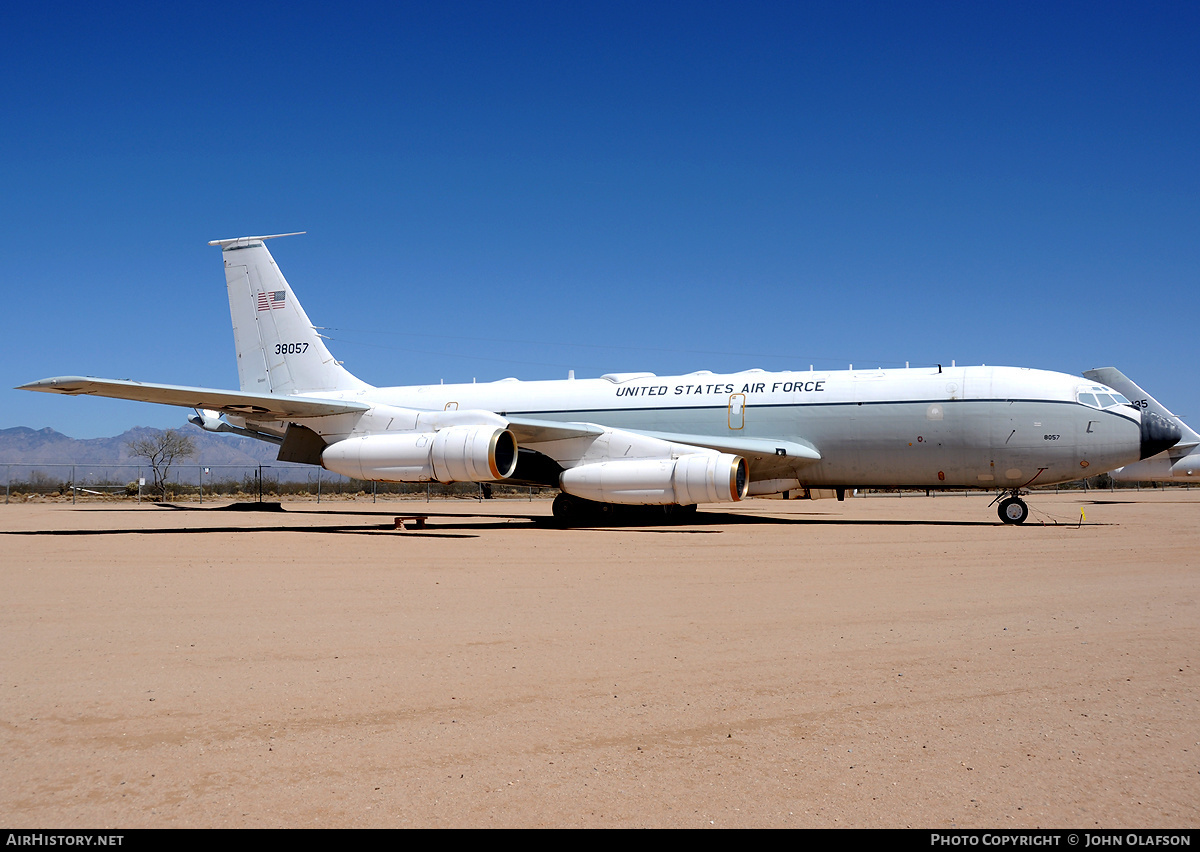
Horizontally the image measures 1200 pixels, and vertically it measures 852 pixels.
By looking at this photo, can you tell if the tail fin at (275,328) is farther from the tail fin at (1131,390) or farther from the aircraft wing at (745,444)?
the tail fin at (1131,390)

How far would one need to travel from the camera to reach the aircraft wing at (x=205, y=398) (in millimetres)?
16422

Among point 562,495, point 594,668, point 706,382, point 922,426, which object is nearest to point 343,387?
→ point 562,495

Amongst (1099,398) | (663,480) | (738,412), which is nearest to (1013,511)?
(1099,398)

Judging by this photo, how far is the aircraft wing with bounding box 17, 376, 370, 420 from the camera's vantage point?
53.9 ft

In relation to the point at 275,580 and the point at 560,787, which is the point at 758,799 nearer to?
the point at 560,787

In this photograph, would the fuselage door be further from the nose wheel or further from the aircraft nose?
the aircraft nose

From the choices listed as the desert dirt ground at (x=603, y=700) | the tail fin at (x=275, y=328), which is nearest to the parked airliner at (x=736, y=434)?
the tail fin at (x=275, y=328)

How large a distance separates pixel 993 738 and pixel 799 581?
5.57m

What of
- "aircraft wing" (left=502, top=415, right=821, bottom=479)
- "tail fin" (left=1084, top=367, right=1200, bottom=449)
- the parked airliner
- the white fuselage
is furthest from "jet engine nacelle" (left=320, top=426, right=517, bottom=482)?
"tail fin" (left=1084, top=367, right=1200, bottom=449)

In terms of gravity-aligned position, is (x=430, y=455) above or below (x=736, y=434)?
below

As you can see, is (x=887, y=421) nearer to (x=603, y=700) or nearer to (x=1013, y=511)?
(x=1013, y=511)

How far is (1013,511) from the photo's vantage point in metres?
19.0

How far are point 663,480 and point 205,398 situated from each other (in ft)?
32.2

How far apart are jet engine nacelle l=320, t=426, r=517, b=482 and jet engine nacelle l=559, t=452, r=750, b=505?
74.0 inches
